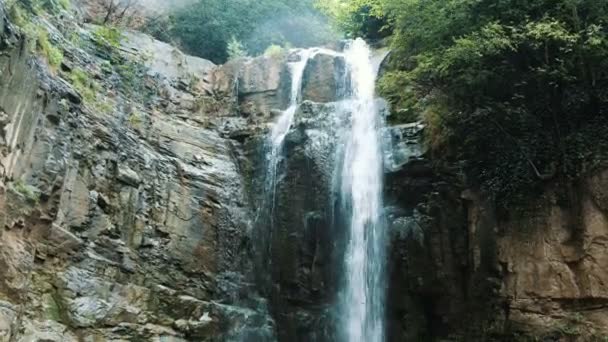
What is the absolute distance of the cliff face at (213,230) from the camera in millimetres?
8977

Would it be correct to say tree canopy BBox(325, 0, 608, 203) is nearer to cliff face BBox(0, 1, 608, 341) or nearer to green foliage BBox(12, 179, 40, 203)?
cliff face BBox(0, 1, 608, 341)

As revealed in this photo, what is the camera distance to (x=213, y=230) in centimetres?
1220

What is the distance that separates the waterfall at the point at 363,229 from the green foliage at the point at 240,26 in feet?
22.3

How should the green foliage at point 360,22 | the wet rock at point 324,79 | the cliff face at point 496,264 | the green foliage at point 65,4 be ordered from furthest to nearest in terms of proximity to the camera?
the green foliage at point 360,22, the wet rock at point 324,79, the green foliage at point 65,4, the cliff face at point 496,264

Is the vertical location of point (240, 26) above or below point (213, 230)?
above

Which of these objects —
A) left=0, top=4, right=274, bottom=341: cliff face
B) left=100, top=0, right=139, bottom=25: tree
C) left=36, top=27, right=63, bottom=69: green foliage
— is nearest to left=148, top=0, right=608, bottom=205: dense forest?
left=0, top=4, right=274, bottom=341: cliff face

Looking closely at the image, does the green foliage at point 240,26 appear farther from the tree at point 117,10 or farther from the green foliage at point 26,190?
the green foliage at point 26,190

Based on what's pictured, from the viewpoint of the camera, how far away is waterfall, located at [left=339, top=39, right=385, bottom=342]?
36.0ft

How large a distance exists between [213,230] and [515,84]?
680 cm

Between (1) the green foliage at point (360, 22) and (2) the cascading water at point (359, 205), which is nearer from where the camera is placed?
(2) the cascading water at point (359, 205)

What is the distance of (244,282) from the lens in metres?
12.1

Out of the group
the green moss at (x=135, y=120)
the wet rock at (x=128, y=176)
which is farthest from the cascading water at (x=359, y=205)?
the green moss at (x=135, y=120)

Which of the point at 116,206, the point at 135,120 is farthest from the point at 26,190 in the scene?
the point at 135,120

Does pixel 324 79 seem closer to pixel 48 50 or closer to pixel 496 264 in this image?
pixel 48 50
